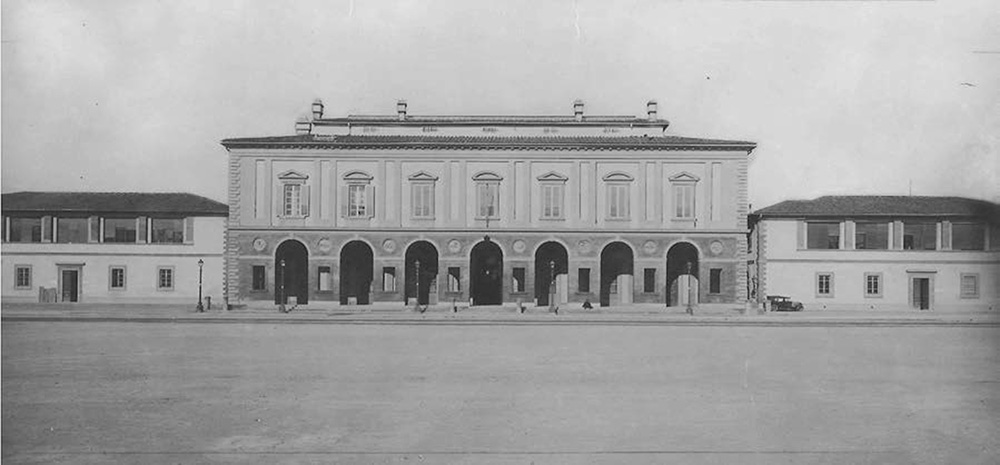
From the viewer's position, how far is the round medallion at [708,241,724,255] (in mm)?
29688

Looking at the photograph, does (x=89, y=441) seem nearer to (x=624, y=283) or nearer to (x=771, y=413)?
(x=771, y=413)

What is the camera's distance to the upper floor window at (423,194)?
99.0 feet

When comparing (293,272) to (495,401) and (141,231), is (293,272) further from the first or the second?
(495,401)

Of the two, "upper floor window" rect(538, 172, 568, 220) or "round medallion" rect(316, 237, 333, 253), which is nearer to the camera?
"round medallion" rect(316, 237, 333, 253)

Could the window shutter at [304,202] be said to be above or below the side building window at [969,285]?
above

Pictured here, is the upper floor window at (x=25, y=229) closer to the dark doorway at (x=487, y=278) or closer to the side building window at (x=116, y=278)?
the side building window at (x=116, y=278)

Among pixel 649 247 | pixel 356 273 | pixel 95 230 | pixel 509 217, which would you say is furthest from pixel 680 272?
pixel 95 230

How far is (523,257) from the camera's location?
30.8 m

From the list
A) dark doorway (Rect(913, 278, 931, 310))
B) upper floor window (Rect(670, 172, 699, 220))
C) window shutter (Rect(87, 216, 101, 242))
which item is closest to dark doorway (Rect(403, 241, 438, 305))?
upper floor window (Rect(670, 172, 699, 220))

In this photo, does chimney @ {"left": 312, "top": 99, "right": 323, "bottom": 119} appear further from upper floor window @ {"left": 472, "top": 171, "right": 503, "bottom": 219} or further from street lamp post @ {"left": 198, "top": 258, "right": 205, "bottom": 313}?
upper floor window @ {"left": 472, "top": 171, "right": 503, "bottom": 219}

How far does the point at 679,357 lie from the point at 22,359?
37.3ft

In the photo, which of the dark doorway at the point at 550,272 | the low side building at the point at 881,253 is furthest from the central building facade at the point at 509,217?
the low side building at the point at 881,253

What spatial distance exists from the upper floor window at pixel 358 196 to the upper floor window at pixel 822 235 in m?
16.2

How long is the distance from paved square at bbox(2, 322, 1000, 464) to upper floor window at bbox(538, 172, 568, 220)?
49.9 ft
